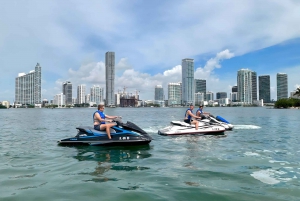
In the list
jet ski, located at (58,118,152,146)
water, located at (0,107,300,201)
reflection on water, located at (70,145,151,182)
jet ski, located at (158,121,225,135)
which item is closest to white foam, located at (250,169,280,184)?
water, located at (0,107,300,201)

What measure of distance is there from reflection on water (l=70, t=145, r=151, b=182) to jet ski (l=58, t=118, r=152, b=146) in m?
0.30

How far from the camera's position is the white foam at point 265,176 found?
723 cm

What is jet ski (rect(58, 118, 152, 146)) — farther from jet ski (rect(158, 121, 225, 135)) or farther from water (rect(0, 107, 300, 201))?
jet ski (rect(158, 121, 225, 135))

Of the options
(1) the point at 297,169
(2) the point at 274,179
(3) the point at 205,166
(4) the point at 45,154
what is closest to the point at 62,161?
(4) the point at 45,154

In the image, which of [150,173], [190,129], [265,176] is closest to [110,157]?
[150,173]

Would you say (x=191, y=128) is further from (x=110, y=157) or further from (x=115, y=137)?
(x=110, y=157)

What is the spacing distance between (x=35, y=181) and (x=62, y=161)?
99.1 inches

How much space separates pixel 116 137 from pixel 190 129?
6.28m

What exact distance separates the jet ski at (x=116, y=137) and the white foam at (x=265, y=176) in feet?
18.9

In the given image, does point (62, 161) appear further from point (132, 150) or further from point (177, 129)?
point (177, 129)

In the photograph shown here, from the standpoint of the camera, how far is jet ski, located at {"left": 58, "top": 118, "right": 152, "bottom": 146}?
41.0 ft

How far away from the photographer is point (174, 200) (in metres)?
5.86

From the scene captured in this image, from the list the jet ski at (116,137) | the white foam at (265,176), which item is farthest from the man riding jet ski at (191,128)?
the white foam at (265,176)

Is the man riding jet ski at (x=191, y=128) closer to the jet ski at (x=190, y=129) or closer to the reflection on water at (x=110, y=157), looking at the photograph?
the jet ski at (x=190, y=129)
